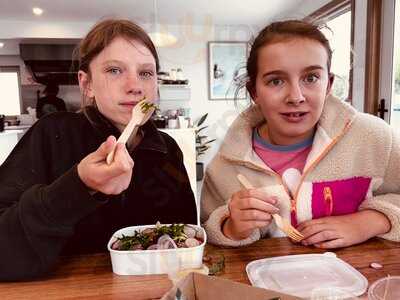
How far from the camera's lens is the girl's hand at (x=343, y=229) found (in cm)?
45

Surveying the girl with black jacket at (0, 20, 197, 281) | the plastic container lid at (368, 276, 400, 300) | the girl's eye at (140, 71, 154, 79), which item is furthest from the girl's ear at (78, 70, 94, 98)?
the plastic container lid at (368, 276, 400, 300)

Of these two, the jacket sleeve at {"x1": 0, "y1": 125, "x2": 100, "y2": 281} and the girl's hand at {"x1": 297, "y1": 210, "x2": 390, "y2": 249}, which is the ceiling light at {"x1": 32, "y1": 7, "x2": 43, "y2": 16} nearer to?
the jacket sleeve at {"x1": 0, "y1": 125, "x2": 100, "y2": 281}

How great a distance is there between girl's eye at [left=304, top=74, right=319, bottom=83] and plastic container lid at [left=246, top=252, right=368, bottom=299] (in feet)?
0.84

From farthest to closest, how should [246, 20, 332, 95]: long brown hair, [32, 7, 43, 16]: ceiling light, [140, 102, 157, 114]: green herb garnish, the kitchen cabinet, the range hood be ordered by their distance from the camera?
the kitchen cabinet → the range hood → [32, 7, 43, 16]: ceiling light → [246, 20, 332, 95]: long brown hair → [140, 102, 157, 114]: green herb garnish

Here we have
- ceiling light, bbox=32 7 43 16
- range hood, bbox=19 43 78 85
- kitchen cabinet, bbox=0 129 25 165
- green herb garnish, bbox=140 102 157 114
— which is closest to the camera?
green herb garnish, bbox=140 102 157 114

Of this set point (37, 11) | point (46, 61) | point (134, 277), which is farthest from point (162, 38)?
point (46, 61)

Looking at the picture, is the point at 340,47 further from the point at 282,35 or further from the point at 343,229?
the point at 343,229

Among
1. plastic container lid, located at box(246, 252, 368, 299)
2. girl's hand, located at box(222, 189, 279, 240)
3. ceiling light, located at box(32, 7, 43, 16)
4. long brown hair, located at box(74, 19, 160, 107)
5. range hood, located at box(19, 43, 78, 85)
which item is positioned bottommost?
plastic container lid, located at box(246, 252, 368, 299)

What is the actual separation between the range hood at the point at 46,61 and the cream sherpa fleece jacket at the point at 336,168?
2.36 feet

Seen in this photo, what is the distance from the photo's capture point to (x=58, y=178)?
0.40m

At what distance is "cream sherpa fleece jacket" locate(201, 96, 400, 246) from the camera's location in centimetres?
55

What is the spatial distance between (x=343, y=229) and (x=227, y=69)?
39 centimetres

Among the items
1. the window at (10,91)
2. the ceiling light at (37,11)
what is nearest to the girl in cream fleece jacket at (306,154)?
the ceiling light at (37,11)

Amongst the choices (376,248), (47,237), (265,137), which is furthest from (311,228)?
(47,237)
